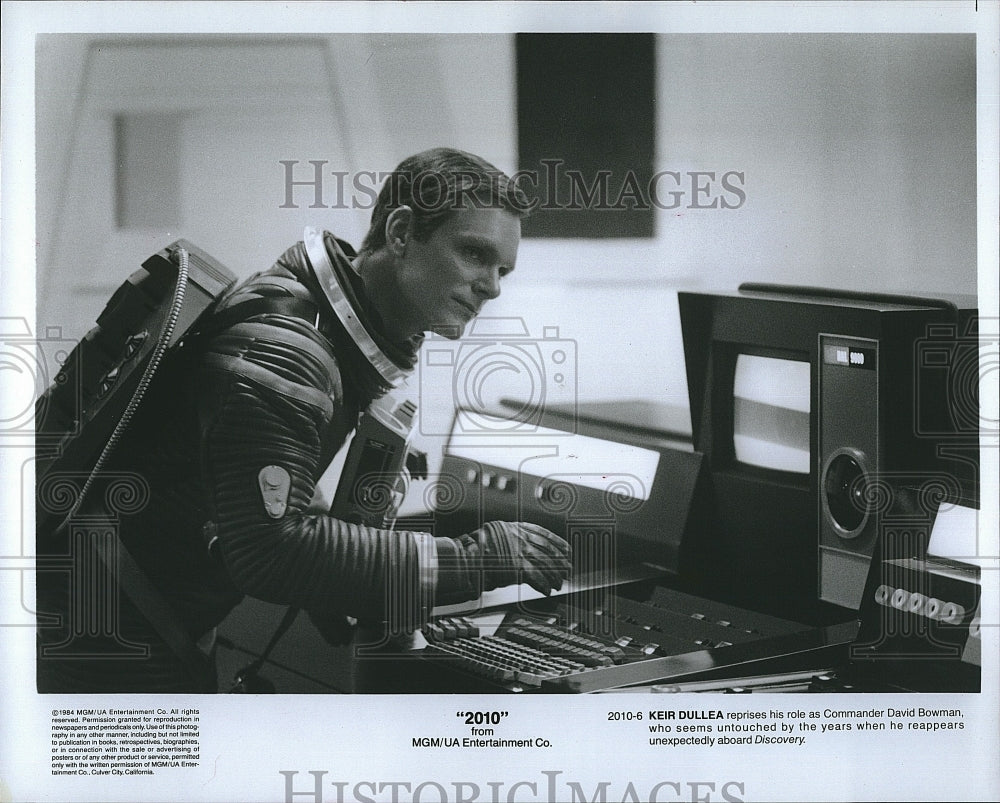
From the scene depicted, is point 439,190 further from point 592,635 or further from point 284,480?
point 592,635

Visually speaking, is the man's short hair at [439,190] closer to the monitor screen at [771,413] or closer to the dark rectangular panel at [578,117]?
the dark rectangular panel at [578,117]

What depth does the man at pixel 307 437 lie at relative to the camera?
4.81 ft

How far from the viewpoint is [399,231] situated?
4.94ft

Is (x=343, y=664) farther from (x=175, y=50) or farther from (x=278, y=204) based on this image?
(x=175, y=50)

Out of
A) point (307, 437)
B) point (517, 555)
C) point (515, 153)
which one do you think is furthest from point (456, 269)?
point (517, 555)

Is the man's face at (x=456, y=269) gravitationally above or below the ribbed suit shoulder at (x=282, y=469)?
above

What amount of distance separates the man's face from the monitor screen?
1.35 feet

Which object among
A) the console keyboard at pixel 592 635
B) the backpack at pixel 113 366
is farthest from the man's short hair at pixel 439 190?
the console keyboard at pixel 592 635

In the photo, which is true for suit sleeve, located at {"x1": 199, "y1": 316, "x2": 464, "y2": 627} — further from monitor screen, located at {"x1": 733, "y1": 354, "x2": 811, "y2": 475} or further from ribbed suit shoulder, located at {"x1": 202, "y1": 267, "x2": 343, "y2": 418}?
monitor screen, located at {"x1": 733, "y1": 354, "x2": 811, "y2": 475}

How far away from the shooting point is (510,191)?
1.51m

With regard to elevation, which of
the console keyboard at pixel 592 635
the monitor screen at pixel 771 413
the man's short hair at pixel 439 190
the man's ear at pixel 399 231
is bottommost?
the console keyboard at pixel 592 635

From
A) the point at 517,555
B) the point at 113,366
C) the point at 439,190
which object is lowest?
the point at 517,555

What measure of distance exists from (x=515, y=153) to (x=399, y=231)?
0.70ft

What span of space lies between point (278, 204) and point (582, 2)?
554 mm
